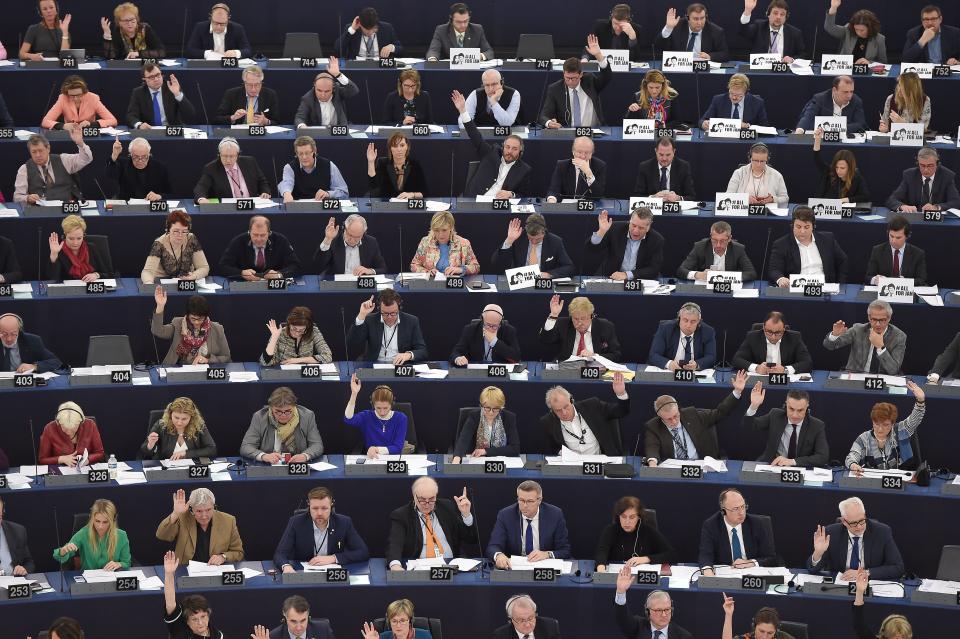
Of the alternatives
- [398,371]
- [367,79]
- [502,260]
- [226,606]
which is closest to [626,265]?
[502,260]

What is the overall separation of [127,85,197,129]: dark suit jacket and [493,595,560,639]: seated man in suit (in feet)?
18.5

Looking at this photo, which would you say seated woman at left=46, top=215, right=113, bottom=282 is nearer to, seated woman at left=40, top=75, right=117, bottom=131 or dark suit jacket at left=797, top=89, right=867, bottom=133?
seated woman at left=40, top=75, right=117, bottom=131

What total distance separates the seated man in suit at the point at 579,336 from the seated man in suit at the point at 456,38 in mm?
3505

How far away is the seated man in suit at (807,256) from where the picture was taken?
12.1m

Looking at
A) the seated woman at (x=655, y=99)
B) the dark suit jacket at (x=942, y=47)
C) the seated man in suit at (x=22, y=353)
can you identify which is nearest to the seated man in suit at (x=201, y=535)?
the seated man in suit at (x=22, y=353)

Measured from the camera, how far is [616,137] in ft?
43.3

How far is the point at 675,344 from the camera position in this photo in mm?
11453

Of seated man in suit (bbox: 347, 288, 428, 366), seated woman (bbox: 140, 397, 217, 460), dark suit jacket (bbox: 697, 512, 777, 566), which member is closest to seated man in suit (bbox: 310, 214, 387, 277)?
seated man in suit (bbox: 347, 288, 428, 366)

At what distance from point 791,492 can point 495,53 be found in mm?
6258

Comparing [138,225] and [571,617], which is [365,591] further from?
[138,225]

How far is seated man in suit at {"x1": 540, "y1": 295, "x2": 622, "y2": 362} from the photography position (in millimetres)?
11398

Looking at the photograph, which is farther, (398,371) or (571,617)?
(398,371)

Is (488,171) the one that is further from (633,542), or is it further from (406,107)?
(633,542)

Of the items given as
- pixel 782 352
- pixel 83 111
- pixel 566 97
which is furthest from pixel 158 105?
pixel 782 352
